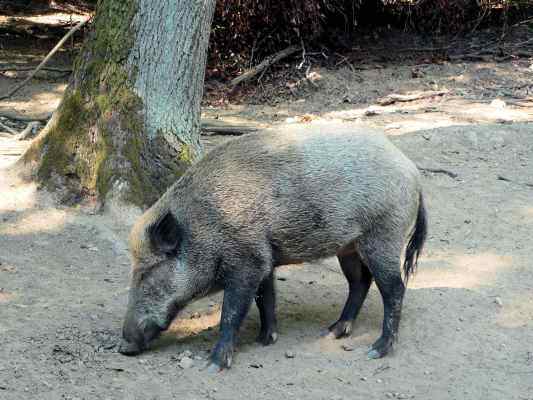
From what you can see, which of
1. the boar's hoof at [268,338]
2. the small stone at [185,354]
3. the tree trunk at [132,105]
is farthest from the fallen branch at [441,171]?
the small stone at [185,354]

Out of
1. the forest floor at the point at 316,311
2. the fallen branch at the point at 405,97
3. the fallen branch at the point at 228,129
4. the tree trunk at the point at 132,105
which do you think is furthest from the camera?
the fallen branch at the point at 405,97

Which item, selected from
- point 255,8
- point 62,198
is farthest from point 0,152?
point 255,8

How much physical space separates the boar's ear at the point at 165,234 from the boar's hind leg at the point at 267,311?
66cm

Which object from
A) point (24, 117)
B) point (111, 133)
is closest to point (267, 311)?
point (111, 133)

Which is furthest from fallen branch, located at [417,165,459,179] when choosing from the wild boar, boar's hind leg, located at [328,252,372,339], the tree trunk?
the wild boar

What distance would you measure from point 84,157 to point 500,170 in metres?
4.13

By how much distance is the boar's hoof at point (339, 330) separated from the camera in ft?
Answer: 15.9

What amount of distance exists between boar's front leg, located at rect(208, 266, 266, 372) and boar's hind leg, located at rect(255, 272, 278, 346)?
30cm

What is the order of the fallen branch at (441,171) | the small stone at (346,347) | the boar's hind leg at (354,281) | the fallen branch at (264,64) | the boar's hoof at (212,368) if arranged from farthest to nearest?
the fallen branch at (264,64) < the fallen branch at (441,171) < the boar's hind leg at (354,281) < the small stone at (346,347) < the boar's hoof at (212,368)

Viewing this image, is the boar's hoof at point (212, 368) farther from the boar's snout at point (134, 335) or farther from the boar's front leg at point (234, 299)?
the boar's snout at point (134, 335)

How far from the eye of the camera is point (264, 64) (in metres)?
12.4

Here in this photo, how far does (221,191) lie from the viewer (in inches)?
175

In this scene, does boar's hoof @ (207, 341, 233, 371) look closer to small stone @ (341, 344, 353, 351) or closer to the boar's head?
the boar's head

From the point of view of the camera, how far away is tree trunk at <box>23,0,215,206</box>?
19.8ft
